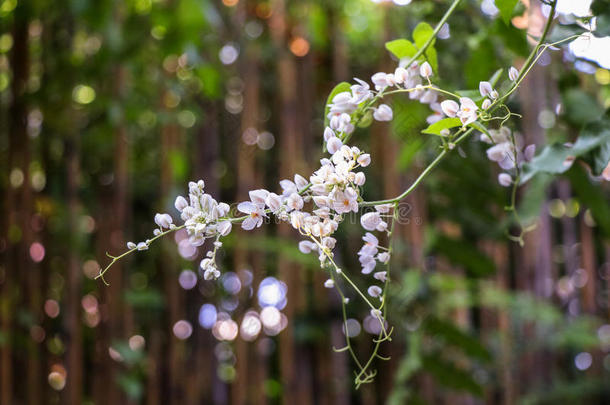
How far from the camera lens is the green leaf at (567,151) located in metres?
0.44

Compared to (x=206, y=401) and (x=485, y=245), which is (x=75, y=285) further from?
(x=485, y=245)

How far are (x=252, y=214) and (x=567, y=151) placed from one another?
27cm

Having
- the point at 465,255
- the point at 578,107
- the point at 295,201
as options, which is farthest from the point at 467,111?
the point at 465,255

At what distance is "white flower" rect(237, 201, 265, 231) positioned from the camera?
13.7 inches

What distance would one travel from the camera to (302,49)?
1.48 m

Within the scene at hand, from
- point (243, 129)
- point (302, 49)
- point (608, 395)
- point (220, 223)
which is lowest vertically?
point (608, 395)

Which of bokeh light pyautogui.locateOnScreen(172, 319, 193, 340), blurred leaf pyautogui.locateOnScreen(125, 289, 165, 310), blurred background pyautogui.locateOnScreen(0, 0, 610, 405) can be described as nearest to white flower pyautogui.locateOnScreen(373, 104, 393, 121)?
blurred background pyautogui.locateOnScreen(0, 0, 610, 405)

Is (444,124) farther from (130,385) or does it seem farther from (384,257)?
(130,385)

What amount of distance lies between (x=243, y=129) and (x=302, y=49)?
0.87 ft

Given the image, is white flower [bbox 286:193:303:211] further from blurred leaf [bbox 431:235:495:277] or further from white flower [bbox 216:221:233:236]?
blurred leaf [bbox 431:235:495:277]

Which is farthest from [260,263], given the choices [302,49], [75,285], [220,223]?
[220,223]

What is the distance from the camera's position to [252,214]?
13.8 inches

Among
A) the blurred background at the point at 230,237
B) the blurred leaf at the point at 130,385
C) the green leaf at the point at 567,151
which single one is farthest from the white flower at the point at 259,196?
the blurred leaf at the point at 130,385

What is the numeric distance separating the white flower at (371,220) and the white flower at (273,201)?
56 millimetres
